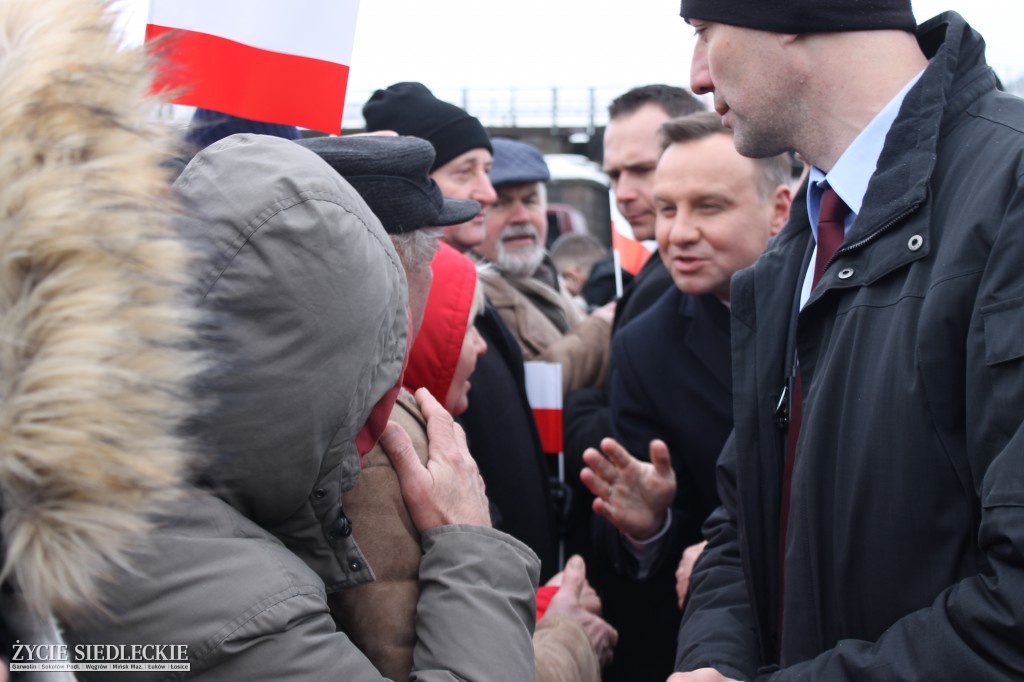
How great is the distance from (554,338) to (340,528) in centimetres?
285

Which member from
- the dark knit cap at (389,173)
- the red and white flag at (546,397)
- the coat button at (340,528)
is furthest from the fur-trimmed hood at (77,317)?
the red and white flag at (546,397)

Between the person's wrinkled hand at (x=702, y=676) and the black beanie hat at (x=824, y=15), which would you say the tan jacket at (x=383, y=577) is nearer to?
the person's wrinkled hand at (x=702, y=676)

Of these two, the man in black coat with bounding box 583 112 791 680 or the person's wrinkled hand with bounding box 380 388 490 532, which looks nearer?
the person's wrinkled hand with bounding box 380 388 490 532

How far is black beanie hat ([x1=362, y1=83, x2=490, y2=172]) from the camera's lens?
4148mm

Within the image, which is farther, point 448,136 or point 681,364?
point 448,136

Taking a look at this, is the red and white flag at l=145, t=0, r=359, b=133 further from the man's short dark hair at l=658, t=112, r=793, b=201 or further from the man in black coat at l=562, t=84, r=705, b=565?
the man in black coat at l=562, t=84, r=705, b=565

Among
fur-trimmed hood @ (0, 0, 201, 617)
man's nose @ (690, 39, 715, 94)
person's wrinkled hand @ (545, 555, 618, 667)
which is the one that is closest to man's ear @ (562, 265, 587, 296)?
person's wrinkled hand @ (545, 555, 618, 667)

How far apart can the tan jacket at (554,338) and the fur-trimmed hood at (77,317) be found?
302 cm

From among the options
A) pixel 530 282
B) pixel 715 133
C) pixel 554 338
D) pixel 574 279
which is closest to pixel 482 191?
pixel 530 282

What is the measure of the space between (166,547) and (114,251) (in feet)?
1.45

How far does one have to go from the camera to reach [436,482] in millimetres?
1732

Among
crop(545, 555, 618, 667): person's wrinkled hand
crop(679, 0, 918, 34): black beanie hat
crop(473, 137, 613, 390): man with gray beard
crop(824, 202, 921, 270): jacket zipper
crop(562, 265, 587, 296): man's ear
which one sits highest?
crop(679, 0, 918, 34): black beanie hat

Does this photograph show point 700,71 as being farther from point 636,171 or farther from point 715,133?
point 636,171

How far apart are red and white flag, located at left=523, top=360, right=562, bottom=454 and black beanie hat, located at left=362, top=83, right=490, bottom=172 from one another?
1.11 m
